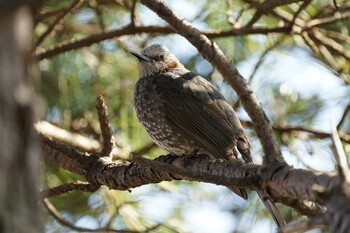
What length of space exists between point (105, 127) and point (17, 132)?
2380 millimetres

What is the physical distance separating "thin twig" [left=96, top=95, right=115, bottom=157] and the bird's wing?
27.6 inches

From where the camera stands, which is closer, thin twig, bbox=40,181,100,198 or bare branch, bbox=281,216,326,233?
bare branch, bbox=281,216,326,233

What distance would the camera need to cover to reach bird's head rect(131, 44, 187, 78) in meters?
5.53

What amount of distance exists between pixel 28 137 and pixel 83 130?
14.4 feet

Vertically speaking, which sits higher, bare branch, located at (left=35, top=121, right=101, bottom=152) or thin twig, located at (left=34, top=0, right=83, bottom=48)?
thin twig, located at (left=34, top=0, right=83, bottom=48)

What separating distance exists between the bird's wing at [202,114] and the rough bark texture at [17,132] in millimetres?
2986

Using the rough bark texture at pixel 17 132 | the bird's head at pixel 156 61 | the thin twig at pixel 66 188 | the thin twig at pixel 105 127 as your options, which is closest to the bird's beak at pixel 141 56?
the bird's head at pixel 156 61

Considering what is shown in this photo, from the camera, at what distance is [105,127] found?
3889 millimetres

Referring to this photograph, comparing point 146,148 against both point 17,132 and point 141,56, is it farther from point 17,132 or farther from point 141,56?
point 17,132

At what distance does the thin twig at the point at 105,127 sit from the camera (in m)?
3.82

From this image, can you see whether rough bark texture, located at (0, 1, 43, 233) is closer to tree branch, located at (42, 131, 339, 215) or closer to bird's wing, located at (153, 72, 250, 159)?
tree branch, located at (42, 131, 339, 215)

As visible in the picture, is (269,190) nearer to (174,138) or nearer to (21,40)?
(21,40)

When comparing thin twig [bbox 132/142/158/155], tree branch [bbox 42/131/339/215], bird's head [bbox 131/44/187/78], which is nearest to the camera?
tree branch [bbox 42/131/339/215]

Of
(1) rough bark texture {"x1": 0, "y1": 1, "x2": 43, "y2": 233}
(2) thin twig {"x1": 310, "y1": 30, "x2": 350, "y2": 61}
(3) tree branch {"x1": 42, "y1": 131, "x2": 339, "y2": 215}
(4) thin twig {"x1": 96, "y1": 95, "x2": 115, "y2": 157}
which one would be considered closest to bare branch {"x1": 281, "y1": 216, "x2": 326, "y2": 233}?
(3) tree branch {"x1": 42, "y1": 131, "x2": 339, "y2": 215}
